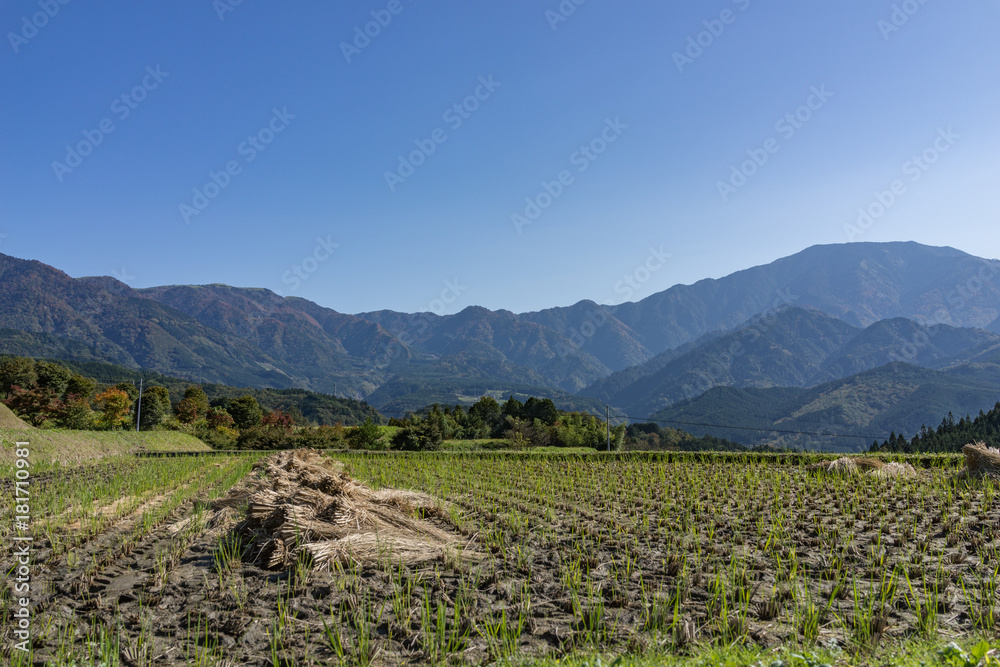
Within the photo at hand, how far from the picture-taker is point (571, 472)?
68.4 feet

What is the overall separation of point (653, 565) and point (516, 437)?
39.9m

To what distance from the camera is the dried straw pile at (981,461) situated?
15094 mm

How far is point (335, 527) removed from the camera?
8367 millimetres

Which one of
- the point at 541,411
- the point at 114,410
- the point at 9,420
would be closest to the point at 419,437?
the point at 541,411

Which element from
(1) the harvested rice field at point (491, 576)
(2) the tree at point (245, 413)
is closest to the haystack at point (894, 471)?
(1) the harvested rice field at point (491, 576)

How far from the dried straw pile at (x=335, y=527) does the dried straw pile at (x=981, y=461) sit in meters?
15.6

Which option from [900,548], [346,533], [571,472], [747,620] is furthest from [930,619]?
[571,472]

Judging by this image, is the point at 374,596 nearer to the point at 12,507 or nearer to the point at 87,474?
the point at 12,507

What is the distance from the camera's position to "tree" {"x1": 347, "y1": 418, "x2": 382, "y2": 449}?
41.5m

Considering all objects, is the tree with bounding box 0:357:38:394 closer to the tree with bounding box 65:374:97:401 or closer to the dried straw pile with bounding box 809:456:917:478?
the tree with bounding box 65:374:97:401

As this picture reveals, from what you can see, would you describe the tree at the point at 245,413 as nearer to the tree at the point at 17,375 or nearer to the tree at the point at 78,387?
the tree at the point at 78,387

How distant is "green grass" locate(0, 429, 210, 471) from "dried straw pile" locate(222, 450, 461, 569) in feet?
57.8

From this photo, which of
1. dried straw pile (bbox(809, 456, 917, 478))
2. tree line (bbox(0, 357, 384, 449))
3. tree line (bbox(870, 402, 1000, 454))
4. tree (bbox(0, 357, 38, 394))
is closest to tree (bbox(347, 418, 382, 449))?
tree line (bbox(0, 357, 384, 449))

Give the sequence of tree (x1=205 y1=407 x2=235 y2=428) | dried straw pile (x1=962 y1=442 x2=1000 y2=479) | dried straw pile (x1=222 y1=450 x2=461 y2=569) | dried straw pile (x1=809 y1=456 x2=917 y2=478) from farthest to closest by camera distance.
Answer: tree (x1=205 y1=407 x2=235 y2=428) < dried straw pile (x1=809 y1=456 x2=917 y2=478) < dried straw pile (x1=962 y1=442 x2=1000 y2=479) < dried straw pile (x1=222 y1=450 x2=461 y2=569)
